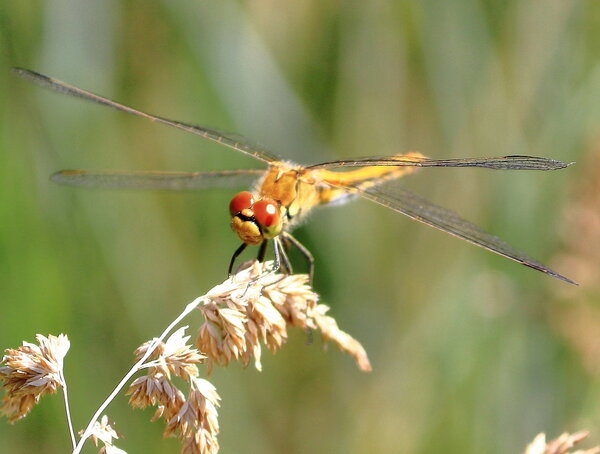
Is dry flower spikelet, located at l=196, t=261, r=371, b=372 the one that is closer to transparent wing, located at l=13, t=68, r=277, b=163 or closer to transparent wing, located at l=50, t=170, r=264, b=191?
transparent wing, located at l=13, t=68, r=277, b=163

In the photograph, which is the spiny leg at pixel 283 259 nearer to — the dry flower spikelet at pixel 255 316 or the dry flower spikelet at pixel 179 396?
the dry flower spikelet at pixel 255 316

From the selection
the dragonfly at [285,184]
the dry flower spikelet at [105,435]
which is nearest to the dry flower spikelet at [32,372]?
the dry flower spikelet at [105,435]

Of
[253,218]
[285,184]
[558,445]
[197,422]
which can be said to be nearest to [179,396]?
[197,422]

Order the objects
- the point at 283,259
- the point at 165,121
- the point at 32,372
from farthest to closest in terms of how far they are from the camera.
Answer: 1. the point at 283,259
2. the point at 165,121
3. the point at 32,372

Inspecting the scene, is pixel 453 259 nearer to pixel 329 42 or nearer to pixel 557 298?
pixel 557 298

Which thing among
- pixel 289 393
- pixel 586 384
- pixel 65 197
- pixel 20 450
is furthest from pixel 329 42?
pixel 20 450

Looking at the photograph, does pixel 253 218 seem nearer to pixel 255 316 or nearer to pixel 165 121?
pixel 165 121
